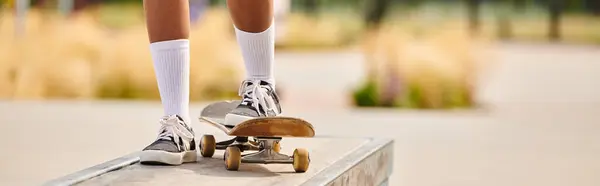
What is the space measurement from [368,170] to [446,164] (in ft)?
8.58

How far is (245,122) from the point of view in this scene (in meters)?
2.95

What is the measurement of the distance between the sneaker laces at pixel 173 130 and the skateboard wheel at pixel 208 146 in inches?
7.3

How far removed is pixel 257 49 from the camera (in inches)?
131

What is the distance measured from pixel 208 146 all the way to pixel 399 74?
21.3 feet

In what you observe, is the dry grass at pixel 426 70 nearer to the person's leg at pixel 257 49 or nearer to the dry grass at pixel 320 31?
the dry grass at pixel 320 31

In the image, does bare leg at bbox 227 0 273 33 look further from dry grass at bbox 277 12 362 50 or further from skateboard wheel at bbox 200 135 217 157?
dry grass at bbox 277 12 362 50

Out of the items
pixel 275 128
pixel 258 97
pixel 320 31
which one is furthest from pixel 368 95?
pixel 275 128

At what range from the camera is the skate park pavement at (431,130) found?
5777mm

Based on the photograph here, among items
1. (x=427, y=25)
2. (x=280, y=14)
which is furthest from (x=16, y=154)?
(x=427, y=25)

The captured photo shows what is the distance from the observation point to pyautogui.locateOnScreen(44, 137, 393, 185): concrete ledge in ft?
9.35

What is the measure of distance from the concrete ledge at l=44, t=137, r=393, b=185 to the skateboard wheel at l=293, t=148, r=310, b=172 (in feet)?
0.08

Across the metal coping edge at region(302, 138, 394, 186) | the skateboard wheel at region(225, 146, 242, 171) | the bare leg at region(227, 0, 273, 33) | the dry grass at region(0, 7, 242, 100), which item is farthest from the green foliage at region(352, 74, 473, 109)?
the skateboard wheel at region(225, 146, 242, 171)

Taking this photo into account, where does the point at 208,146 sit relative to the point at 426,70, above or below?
above

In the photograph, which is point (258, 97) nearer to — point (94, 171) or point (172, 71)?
point (172, 71)
